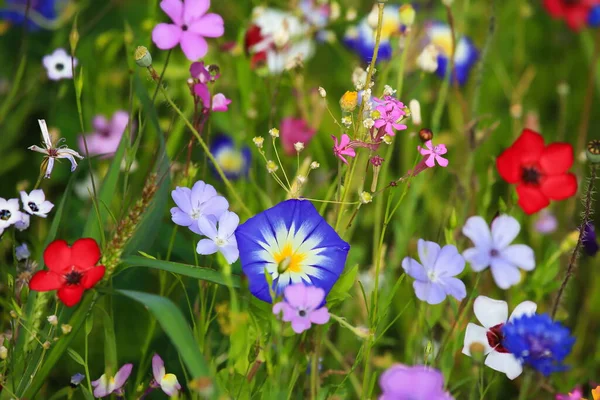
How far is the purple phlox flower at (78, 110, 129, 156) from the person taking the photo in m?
1.24

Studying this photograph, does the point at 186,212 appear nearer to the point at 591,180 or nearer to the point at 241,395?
the point at 241,395

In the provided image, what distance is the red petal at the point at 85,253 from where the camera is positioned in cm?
68

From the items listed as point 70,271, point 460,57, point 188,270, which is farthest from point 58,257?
point 460,57

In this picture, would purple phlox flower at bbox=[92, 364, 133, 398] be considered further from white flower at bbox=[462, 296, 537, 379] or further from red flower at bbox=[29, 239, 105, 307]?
white flower at bbox=[462, 296, 537, 379]

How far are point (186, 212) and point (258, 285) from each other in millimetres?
113

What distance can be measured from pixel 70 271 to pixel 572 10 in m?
1.40

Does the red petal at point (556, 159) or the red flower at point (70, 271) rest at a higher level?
the red petal at point (556, 159)

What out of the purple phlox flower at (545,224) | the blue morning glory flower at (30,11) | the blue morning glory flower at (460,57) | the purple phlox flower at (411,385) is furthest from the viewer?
the blue morning glory flower at (460,57)

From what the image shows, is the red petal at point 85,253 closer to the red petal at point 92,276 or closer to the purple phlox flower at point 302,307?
the red petal at point 92,276

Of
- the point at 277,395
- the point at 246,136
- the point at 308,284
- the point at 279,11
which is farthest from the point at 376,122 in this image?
the point at 279,11

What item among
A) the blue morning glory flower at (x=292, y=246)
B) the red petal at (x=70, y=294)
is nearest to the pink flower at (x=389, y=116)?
the blue morning glory flower at (x=292, y=246)

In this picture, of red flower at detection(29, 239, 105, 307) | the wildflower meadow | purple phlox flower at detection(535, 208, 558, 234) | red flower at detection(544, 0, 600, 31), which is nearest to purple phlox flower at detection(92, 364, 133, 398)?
the wildflower meadow

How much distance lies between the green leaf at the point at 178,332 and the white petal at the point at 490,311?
0.31 m

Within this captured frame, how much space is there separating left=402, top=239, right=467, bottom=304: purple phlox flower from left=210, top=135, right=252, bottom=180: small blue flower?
0.54 metres
